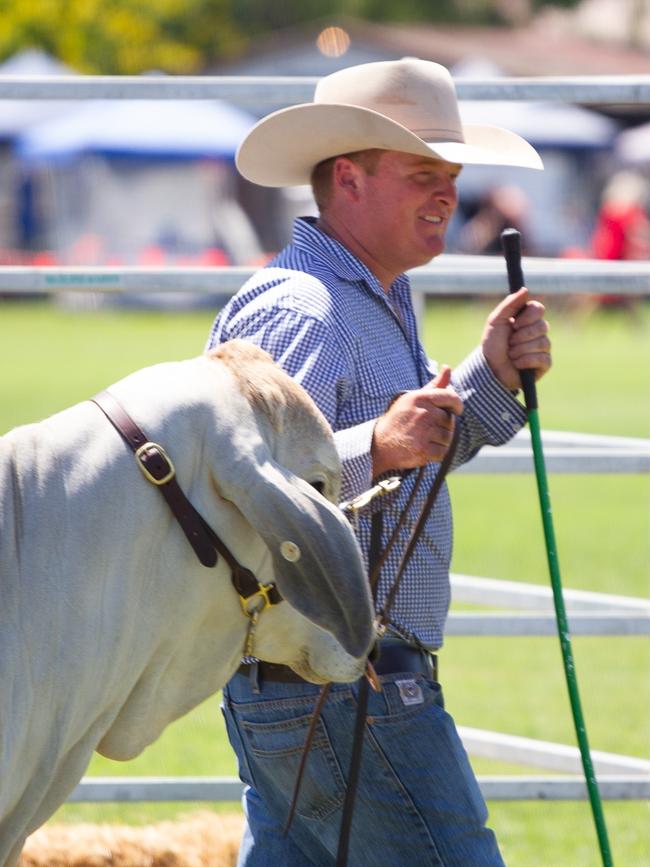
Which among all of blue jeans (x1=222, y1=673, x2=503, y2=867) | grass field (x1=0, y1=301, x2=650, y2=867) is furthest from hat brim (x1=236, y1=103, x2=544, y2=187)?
grass field (x1=0, y1=301, x2=650, y2=867)

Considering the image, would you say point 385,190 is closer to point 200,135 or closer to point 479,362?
point 479,362

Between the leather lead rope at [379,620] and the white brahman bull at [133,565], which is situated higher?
the white brahman bull at [133,565]

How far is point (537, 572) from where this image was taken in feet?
32.2

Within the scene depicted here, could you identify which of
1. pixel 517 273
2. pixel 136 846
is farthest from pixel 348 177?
pixel 136 846

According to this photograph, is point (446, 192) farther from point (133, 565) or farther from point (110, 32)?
point (110, 32)

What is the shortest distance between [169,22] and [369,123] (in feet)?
180

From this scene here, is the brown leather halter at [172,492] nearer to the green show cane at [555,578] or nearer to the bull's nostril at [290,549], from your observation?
the bull's nostril at [290,549]

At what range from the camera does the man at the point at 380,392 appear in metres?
3.36

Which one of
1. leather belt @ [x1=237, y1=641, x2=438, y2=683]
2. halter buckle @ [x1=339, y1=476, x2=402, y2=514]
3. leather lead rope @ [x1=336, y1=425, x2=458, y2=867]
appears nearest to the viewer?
halter buckle @ [x1=339, y1=476, x2=402, y2=514]

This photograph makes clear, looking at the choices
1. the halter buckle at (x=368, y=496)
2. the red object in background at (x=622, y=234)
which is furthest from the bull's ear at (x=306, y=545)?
the red object in background at (x=622, y=234)

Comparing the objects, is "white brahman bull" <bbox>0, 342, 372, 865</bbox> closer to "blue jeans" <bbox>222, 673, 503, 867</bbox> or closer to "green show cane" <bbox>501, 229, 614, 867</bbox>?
"blue jeans" <bbox>222, 673, 503, 867</bbox>

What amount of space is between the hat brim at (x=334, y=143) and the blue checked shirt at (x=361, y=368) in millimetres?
174

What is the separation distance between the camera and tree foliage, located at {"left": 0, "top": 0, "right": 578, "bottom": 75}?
4603cm

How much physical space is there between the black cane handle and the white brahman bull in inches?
35.0
